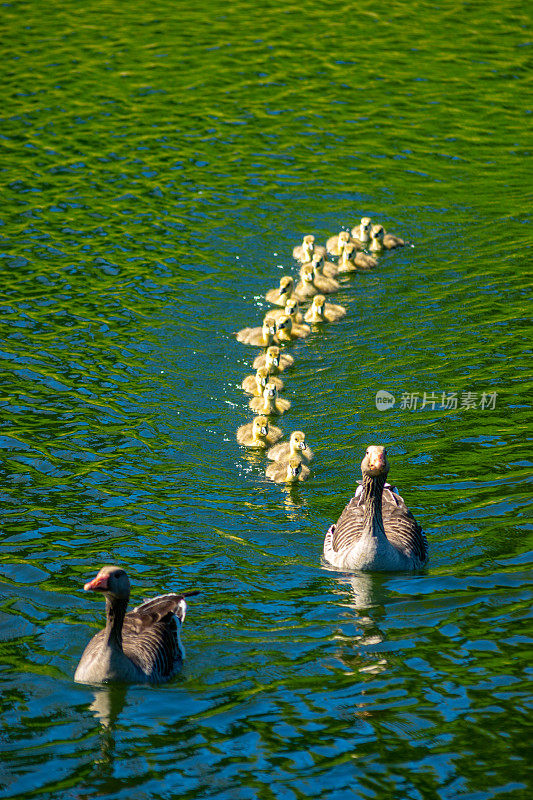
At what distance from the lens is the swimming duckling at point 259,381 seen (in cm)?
1310

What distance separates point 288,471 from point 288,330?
3.72 m

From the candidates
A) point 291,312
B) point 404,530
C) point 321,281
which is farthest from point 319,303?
point 404,530

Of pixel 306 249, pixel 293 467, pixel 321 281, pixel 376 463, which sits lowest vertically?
pixel 293 467

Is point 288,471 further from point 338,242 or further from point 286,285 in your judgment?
point 338,242

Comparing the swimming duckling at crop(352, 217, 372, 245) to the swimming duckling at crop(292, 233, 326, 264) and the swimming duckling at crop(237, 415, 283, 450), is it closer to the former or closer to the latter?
the swimming duckling at crop(292, 233, 326, 264)

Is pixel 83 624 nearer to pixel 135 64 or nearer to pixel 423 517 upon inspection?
pixel 423 517

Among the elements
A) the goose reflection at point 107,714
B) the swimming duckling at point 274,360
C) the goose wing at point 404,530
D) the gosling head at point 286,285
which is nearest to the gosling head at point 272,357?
the swimming duckling at point 274,360

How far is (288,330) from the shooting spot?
49.4ft

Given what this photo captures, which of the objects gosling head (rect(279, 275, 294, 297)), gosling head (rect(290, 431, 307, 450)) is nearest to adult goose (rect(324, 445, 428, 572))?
gosling head (rect(290, 431, 307, 450))

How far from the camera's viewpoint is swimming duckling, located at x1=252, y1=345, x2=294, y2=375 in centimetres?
1380

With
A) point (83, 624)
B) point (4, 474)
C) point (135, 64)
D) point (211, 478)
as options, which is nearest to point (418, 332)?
point (211, 478)

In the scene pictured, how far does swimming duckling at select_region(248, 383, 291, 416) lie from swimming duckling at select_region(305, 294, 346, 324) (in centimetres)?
210

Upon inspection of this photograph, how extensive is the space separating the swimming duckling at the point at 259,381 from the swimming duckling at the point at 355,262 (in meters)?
3.33

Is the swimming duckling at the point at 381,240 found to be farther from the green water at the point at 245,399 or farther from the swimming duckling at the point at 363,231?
the green water at the point at 245,399
